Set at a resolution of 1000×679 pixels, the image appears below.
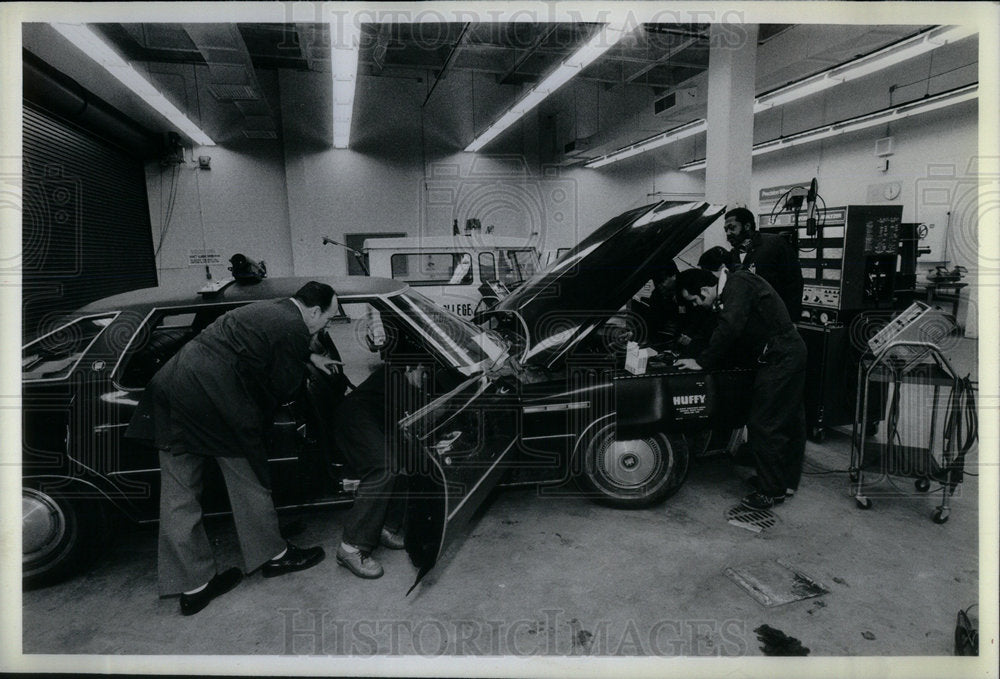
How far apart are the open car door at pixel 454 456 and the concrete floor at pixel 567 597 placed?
1.13 feet

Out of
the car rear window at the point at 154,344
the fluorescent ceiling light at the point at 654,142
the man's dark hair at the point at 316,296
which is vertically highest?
the fluorescent ceiling light at the point at 654,142

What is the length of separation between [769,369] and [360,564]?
2.56m

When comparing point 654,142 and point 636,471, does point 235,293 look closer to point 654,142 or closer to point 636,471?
point 636,471

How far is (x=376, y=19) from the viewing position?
8.04 feet

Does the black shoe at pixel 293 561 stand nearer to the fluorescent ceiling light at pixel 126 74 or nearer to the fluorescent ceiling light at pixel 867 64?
the fluorescent ceiling light at pixel 126 74

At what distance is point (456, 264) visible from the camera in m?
6.45

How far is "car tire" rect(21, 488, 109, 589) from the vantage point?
7.66ft

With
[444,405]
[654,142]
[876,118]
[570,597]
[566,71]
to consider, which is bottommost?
[570,597]

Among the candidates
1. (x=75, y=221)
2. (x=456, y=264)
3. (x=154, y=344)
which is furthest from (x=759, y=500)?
(x=75, y=221)

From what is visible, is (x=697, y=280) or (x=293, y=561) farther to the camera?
(x=697, y=280)

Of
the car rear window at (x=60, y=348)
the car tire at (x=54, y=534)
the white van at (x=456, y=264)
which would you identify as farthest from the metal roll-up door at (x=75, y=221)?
the white van at (x=456, y=264)

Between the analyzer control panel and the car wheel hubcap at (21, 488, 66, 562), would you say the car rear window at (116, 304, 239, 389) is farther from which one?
the analyzer control panel

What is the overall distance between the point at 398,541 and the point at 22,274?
219 cm

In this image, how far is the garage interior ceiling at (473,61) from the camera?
4.77 metres
